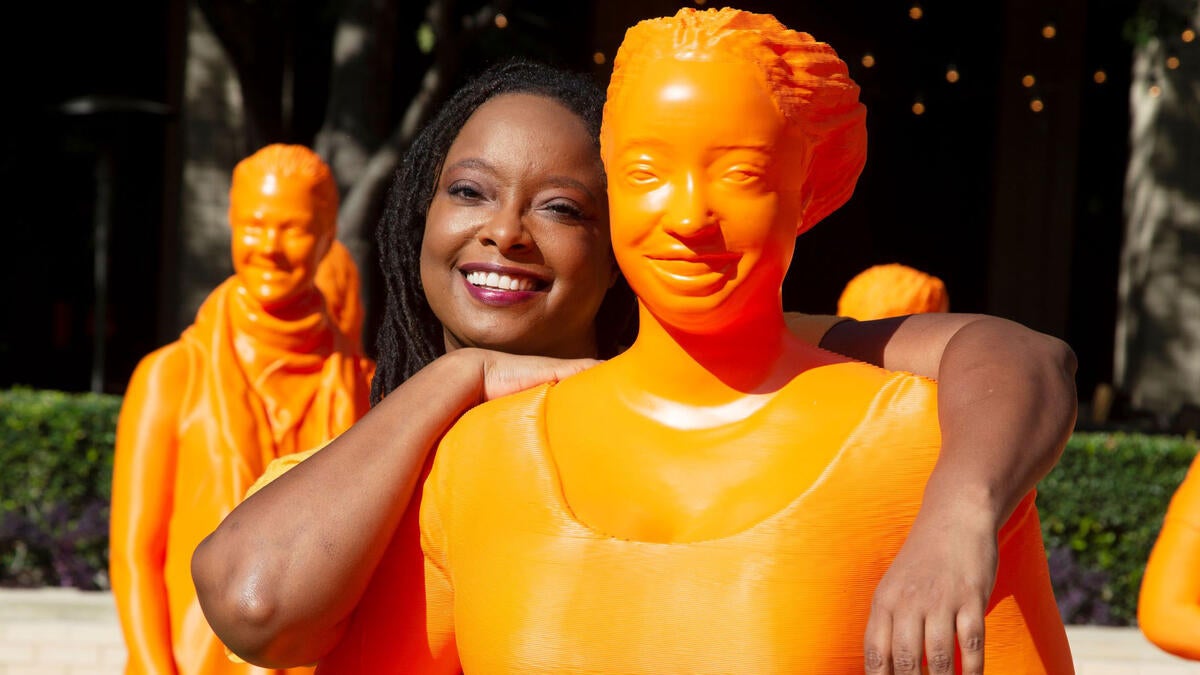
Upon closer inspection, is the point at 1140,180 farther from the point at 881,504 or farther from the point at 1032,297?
the point at 881,504

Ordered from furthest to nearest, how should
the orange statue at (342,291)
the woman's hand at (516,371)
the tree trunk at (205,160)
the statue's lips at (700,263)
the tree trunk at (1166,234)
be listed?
the tree trunk at (1166,234) < the tree trunk at (205,160) < the orange statue at (342,291) < the woman's hand at (516,371) < the statue's lips at (700,263)

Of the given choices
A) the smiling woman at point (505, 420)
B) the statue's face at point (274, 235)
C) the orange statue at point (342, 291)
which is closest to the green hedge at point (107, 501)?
the orange statue at point (342, 291)

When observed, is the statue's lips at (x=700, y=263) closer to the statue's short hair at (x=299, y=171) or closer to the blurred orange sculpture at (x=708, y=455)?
the blurred orange sculpture at (x=708, y=455)

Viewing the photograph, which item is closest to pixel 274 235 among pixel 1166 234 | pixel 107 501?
pixel 107 501

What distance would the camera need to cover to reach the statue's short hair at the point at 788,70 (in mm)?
1749

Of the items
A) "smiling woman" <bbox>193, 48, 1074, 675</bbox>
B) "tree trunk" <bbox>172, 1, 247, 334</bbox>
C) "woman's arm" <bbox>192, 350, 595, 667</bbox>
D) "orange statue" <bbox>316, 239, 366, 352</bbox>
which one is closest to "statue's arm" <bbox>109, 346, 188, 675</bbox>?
"orange statue" <bbox>316, 239, 366, 352</bbox>

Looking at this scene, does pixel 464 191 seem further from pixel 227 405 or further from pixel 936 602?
pixel 227 405

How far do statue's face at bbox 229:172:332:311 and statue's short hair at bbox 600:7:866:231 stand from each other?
2.42 m

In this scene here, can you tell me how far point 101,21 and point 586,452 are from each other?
494 inches

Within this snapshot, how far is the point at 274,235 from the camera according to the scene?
4152 millimetres

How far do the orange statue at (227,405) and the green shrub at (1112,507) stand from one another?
5.36 metres

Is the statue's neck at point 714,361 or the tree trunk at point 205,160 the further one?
the tree trunk at point 205,160

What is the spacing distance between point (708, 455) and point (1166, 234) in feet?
39.6

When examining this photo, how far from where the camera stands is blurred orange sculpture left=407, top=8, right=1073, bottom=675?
5.40ft
